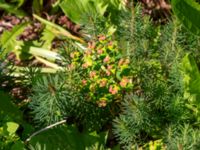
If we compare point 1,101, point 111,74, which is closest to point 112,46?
point 111,74

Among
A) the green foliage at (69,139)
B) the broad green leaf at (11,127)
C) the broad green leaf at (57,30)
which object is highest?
the broad green leaf at (57,30)

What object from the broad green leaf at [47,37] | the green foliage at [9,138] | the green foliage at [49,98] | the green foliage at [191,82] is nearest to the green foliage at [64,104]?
the green foliage at [49,98]

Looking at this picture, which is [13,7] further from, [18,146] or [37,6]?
[18,146]

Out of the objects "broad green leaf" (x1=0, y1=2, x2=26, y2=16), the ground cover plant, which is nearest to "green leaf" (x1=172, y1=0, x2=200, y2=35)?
the ground cover plant

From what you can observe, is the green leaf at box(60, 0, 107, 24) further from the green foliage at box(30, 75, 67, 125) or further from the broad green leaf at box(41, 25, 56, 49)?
the green foliage at box(30, 75, 67, 125)

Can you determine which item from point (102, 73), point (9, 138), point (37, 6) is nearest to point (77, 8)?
point (37, 6)

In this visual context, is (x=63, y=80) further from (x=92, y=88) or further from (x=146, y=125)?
(x=146, y=125)

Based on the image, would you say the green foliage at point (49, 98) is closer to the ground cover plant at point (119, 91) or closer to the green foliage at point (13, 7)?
the ground cover plant at point (119, 91)
